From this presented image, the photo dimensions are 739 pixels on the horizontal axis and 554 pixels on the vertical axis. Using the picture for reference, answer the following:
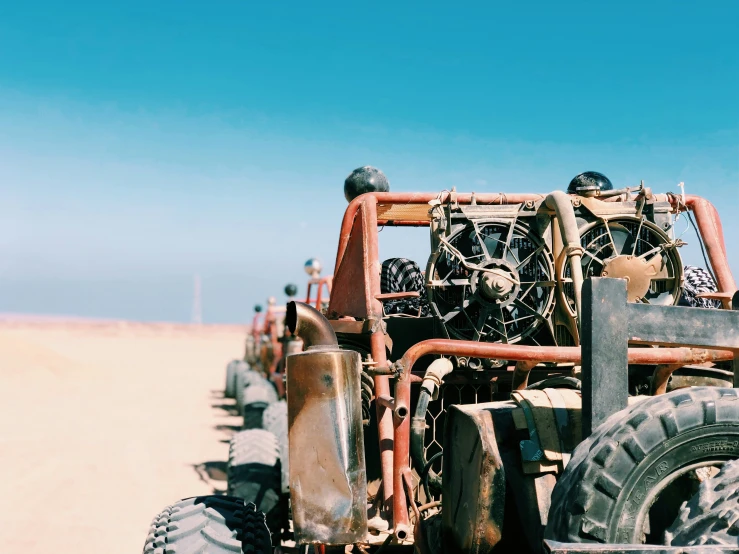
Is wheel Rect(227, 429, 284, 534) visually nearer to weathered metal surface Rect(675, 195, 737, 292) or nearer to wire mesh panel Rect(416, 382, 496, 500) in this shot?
wire mesh panel Rect(416, 382, 496, 500)

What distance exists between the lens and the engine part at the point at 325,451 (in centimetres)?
301

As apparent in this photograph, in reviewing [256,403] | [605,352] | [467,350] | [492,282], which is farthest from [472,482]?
[256,403]

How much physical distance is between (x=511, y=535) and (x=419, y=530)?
1.54ft

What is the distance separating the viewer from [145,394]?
2138cm

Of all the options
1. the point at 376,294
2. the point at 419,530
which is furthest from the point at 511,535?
the point at 376,294

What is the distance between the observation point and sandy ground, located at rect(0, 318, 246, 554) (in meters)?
8.06


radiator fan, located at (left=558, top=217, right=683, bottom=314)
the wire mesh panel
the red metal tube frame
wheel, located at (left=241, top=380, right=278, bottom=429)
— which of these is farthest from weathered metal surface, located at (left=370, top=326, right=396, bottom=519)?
wheel, located at (left=241, top=380, right=278, bottom=429)

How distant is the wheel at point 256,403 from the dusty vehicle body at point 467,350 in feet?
→ 22.1

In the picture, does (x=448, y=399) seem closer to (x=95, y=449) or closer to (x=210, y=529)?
(x=210, y=529)

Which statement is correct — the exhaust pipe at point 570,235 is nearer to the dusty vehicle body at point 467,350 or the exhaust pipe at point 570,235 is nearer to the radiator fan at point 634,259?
the dusty vehicle body at point 467,350

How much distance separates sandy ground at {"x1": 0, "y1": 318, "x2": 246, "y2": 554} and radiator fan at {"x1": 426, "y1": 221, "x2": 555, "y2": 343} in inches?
174

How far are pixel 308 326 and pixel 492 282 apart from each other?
3.91ft

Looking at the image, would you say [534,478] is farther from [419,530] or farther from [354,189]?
[354,189]

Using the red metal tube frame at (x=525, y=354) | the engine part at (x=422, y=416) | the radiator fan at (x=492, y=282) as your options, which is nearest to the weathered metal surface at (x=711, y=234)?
the radiator fan at (x=492, y=282)
